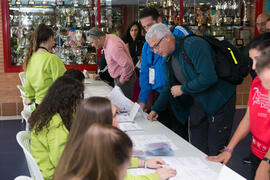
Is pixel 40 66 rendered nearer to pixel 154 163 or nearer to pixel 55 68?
pixel 55 68

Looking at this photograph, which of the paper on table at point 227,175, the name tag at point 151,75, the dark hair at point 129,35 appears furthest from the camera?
the dark hair at point 129,35

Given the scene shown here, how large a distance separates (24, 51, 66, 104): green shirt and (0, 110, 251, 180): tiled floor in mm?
Answer: 851

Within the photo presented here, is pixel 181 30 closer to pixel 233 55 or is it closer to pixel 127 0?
pixel 233 55

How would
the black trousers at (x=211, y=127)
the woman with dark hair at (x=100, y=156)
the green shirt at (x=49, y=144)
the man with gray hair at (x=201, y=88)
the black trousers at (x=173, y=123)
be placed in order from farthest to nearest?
the black trousers at (x=173, y=123) → the black trousers at (x=211, y=127) → the man with gray hair at (x=201, y=88) → the green shirt at (x=49, y=144) → the woman with dark hair at (x=100, y=156)

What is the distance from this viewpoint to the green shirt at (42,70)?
11.5 ft

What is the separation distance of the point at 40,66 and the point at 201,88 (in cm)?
166

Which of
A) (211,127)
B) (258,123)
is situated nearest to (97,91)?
(211,127)

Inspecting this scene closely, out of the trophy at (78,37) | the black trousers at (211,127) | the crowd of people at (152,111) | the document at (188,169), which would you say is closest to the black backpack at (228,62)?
the crowd of people at (152,111)

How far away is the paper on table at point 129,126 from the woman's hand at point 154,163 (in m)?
0.76

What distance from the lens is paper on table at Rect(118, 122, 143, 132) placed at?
279 centimetres

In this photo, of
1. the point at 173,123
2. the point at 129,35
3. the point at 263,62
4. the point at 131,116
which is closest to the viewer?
the point at 263,62

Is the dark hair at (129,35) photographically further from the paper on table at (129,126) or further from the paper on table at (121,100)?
the paper on table at (129,126)

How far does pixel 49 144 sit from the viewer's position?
6.85 feet

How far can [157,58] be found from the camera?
3.42 metres
